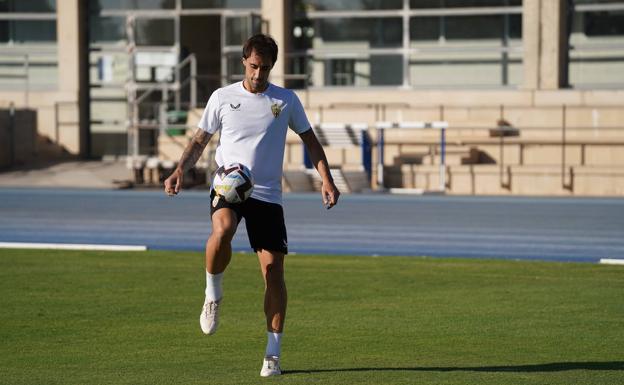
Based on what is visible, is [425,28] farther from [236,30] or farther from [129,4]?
[129,4]

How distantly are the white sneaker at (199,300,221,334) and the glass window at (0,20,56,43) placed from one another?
29614 millimetres

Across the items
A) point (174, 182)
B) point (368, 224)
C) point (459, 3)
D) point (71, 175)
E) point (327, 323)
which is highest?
point (459, 3)

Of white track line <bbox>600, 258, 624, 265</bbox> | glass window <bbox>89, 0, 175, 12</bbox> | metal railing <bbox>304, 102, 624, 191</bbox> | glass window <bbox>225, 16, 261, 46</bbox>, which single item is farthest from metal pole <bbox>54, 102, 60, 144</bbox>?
white track line <bbox>600, 258, 624, 265</bbox>

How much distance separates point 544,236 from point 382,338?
30.8 feet

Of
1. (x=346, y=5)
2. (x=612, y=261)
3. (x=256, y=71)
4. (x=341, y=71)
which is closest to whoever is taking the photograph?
(x=256, y=71)

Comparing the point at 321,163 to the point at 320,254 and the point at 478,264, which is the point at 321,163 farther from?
the point at 320,254

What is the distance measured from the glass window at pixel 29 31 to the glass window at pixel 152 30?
257 cm

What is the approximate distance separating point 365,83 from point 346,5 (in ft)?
6.60

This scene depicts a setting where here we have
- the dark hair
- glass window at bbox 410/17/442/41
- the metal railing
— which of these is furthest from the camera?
glass window at bbox 410/17/442/41

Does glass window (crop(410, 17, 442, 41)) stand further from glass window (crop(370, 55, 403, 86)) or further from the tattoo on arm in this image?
the tattoo on arm

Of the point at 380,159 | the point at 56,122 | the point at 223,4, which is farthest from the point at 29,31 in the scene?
the point at 380,159

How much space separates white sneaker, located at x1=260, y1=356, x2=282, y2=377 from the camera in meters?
7.82

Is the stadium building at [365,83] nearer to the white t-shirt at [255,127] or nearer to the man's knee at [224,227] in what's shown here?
the white t-shirt at [255,127]

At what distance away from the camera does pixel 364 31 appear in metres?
34.1
